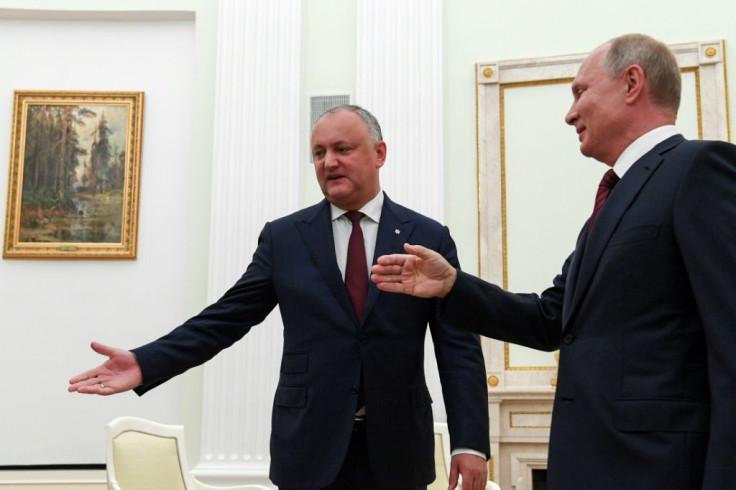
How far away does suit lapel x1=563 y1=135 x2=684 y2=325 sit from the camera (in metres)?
1.91

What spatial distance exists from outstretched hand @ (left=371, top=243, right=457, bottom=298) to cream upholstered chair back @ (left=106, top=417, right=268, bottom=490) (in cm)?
285

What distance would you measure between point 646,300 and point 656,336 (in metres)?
0.08

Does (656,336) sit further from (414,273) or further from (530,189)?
(530,189)

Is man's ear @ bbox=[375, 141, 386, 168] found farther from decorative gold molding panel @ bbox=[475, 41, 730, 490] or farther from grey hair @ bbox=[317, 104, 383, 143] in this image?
decorative gold molding panel @ bbox=[475, 41, 730, 490]

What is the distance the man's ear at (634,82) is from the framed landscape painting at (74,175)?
5171mm

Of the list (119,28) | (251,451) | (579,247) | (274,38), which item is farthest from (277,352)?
(579,247)

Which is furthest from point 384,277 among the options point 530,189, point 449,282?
point 530,189

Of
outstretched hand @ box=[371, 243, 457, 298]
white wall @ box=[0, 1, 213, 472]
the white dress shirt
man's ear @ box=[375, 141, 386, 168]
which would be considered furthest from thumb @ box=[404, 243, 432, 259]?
white wall @ box=[0, 1, 213, 472]

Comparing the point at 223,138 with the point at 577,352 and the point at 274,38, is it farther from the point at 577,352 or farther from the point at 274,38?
the point at 577,352

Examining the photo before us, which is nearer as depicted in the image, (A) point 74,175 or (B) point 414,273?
(B) point 414,273

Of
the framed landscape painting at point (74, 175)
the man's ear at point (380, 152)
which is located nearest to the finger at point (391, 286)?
the man's ear at point (380, 152)

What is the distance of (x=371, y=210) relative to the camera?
277 cm

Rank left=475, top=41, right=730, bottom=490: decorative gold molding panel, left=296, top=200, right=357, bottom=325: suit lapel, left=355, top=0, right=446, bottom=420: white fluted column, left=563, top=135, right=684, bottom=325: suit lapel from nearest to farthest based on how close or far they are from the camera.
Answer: left=563, top=135, right=684, bottom=325: suit lapel < left=296, top=200, right=357, bottom=325: suit lapel < left=475, top=41, right=730, bottom=490: decorative gold molding panel < left=355, top=0, right=446, bottom=420: white fluted column

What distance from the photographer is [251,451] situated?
6074mm
